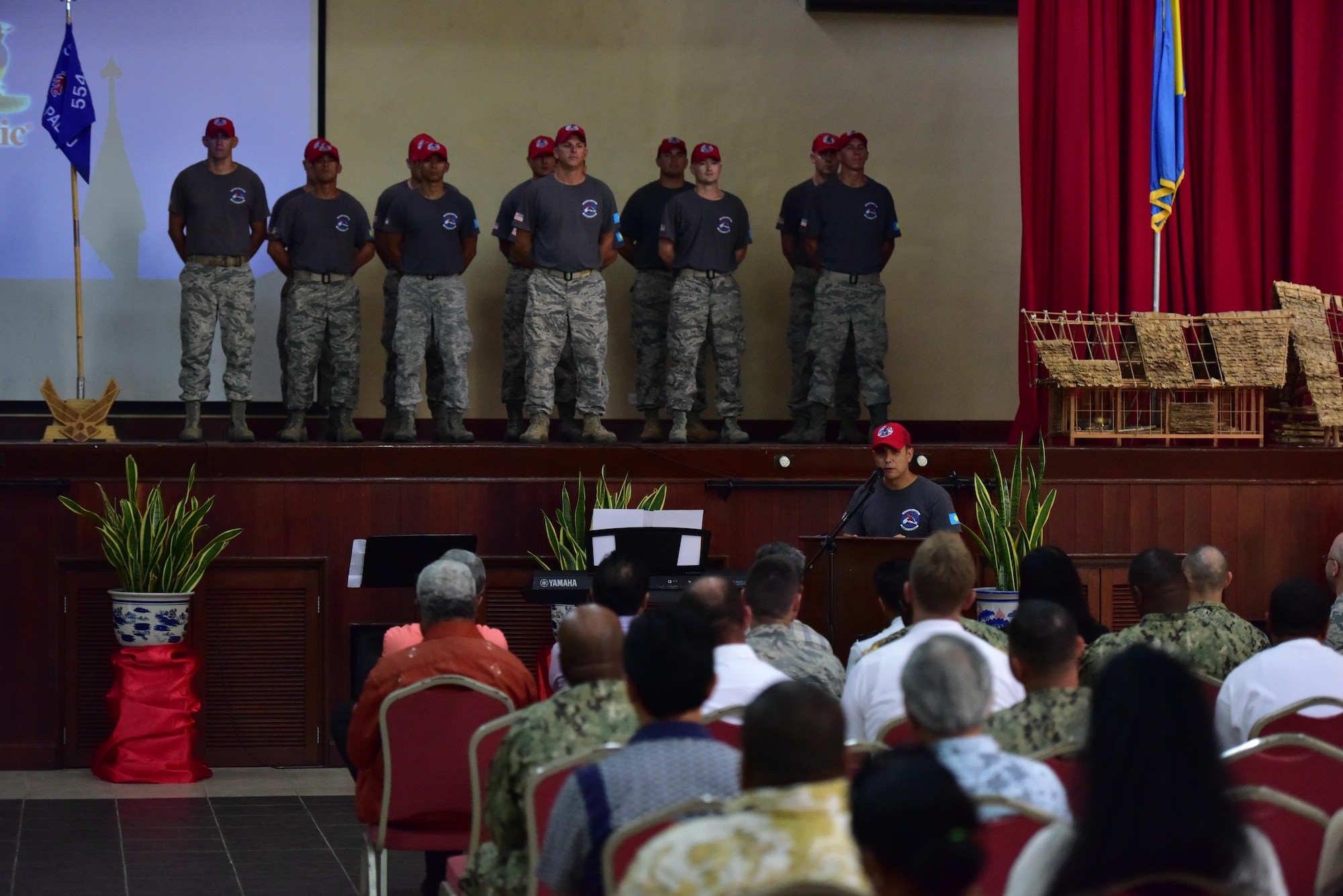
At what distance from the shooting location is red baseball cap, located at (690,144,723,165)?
25.9 ft

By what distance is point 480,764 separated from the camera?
126 inches

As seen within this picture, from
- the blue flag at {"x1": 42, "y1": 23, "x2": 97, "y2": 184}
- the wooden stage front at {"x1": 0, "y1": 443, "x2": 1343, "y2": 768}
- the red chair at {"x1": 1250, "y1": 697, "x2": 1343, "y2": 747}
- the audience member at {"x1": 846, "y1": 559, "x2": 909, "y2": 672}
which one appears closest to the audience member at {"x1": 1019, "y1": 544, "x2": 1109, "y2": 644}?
the audience member at {"x1": 846, "y1": 559, "x2": 909, "y2": 672}

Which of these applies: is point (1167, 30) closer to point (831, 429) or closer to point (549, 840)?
point (831, 429)

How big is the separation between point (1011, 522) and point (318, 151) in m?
3.83

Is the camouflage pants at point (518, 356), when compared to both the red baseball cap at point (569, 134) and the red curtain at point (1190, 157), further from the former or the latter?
the red curtain at point (1190, 157)

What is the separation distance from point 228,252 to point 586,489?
220cm

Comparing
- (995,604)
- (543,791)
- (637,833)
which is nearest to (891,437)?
(995,604)

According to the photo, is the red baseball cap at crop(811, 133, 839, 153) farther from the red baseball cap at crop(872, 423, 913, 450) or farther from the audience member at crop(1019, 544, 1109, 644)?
the audience member at crop(1019, 544, 1109, 644)

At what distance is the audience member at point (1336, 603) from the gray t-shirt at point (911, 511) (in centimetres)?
130

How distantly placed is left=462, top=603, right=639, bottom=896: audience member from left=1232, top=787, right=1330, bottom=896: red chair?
3.41 feet

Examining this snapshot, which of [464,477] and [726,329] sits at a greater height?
[726,329]

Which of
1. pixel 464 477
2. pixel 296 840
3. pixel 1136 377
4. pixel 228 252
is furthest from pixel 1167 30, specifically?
pixel 296 840

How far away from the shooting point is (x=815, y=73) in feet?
29.7

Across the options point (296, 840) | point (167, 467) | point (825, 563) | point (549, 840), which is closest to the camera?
point (549, 840)
